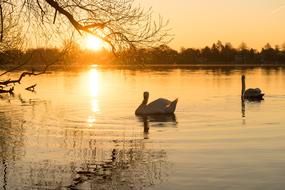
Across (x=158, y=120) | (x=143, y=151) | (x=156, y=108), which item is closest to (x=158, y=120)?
(x=158, y=120)

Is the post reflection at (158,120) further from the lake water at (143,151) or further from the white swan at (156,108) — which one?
the white swan at (156,108)

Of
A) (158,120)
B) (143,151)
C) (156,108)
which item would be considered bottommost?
(158,120)

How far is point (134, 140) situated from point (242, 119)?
322 inches

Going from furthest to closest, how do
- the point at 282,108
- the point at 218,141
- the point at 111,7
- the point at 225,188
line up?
the point at 282,108 < the point at 218,141 < the point at 111,7 < the point at 225,188

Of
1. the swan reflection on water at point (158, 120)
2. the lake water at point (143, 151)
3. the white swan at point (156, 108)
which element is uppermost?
the white swan at point (156, 108)

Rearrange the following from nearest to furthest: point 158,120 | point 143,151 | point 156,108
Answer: point 143,151
point 158,120
point 156,108

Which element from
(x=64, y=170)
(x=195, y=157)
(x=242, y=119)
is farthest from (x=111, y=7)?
(x=242, y=119)

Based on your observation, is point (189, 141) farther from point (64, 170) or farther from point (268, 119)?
point (268, 119)

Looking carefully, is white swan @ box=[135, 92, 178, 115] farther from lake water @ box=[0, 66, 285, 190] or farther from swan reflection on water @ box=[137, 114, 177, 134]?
lake water @ box=[0, 66, 285, 190]

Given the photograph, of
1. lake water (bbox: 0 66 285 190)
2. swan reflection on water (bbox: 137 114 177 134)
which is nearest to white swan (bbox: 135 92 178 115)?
swan reflection on water (bbox: 137 114 177 134)

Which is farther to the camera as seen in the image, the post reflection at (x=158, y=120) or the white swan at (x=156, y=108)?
the white swan at (x=156, y=108)

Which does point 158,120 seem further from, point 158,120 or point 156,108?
point 156,108

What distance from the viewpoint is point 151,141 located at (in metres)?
18.7

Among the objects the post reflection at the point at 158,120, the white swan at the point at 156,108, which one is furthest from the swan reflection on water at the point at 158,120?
the white swan at the point at 156,108
